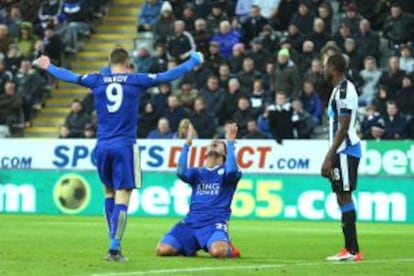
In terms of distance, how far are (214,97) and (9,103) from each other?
18.3 feet

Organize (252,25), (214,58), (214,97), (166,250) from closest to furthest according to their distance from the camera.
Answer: (166,250)
(214,97)
(214,58)
(252,25)

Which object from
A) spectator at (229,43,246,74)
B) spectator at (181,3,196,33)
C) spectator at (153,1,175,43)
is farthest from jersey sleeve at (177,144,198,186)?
spectator at (153,1,175,43)

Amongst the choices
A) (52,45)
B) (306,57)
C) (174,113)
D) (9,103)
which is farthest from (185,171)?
(52,45)

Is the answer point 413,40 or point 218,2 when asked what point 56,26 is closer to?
point 218,2

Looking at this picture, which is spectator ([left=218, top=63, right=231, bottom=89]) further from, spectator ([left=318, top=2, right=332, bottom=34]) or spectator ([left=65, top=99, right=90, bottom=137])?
spectator ([left=65, top=99, right=90, bottom=137])

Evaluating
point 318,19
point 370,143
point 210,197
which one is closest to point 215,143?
point 210,197

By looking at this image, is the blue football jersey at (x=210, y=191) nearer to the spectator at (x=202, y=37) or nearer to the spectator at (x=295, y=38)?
the spectator at (x=295, y=38)

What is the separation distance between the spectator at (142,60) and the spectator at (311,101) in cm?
472

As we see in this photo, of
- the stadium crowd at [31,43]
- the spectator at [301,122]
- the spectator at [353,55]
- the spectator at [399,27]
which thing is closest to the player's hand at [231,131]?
the spectator at [301,122]

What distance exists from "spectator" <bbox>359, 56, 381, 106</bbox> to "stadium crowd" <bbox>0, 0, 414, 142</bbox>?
0.07 ft

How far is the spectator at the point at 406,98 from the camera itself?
1085 inches

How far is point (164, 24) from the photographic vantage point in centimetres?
3294

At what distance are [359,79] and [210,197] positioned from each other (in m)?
14.1

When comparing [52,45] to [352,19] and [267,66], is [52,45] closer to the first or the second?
[267,66]
